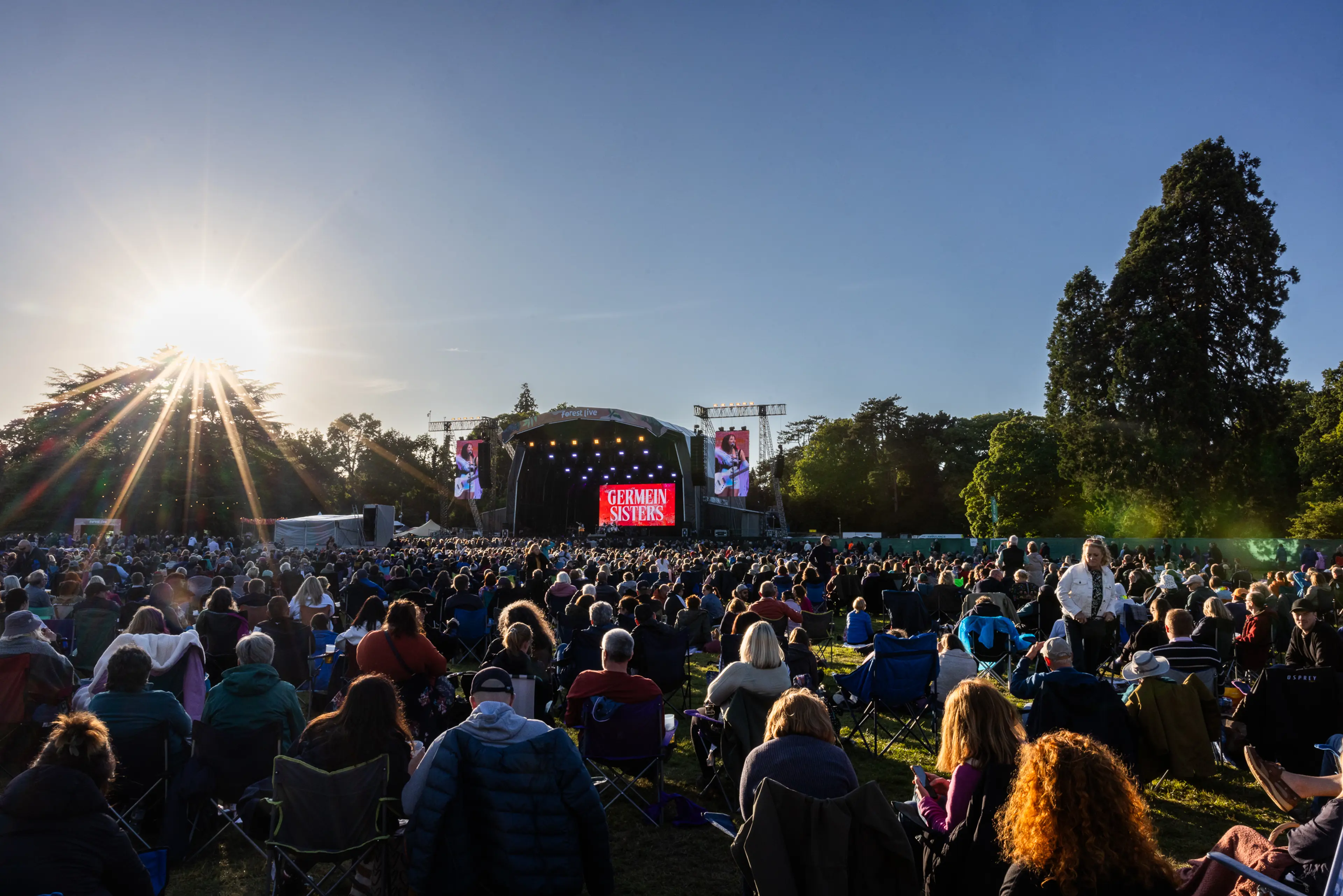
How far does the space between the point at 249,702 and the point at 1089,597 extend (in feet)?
20.0

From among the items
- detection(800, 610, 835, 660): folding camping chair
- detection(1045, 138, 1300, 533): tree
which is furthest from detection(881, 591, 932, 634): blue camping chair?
detection(1045, 138, 1300, 533): tree

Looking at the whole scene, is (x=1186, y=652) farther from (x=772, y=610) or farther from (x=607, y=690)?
(x=607, y=690)

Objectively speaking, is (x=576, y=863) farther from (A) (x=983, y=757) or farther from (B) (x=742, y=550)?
(B) (x=742, y=550)

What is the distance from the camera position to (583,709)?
173 inches

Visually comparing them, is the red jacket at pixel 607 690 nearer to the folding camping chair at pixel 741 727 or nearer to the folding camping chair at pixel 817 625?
the folding camping chair at pixel 741 727

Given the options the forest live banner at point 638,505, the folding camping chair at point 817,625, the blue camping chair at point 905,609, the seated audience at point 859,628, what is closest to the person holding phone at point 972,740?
the seated audience at point 859,628

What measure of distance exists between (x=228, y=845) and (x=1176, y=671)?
18.6 feet

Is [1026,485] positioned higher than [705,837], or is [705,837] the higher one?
[1026,485]

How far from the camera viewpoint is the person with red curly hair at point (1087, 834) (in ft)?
6.18

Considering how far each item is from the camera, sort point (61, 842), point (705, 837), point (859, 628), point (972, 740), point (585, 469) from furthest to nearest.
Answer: point (585, 469) < point (859, 628) < point (705, 837) < point (972, 740) < point (61, 842)

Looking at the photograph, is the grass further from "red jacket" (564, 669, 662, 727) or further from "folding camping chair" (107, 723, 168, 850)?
"red jacket" (564, 669, 662, 727)

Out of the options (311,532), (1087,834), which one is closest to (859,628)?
(1087,834)

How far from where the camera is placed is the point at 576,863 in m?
2.86

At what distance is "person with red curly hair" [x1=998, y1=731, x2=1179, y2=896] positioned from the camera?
1.88 metres
